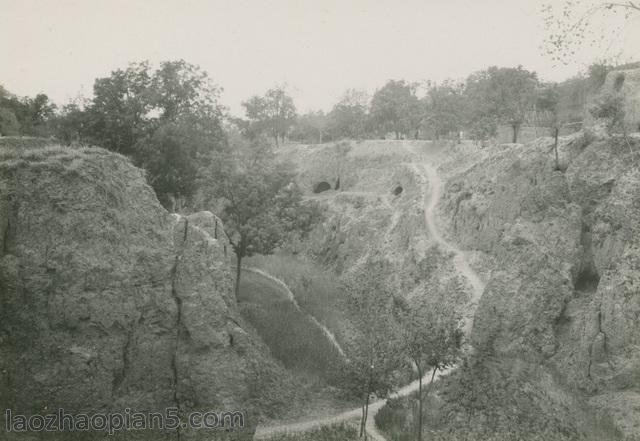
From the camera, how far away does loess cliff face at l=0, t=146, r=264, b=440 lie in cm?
1802

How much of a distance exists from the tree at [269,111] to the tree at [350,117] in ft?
30.6

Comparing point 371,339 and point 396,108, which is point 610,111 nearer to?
point 371,339

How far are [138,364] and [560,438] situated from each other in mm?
15735

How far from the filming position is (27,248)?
1844cm

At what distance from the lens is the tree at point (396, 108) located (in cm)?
6844

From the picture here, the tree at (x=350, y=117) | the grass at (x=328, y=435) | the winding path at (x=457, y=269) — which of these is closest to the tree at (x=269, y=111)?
the tree at (x=350, y=117)

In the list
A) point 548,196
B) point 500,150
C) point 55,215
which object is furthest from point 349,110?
point 55,215

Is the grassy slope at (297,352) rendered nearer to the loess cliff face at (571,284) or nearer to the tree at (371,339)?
the tree at (371,339)

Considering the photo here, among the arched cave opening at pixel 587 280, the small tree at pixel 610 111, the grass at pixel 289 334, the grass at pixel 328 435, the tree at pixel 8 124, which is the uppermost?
the small tree at pixel 610 111

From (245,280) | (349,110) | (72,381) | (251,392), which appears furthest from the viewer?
(349,110)

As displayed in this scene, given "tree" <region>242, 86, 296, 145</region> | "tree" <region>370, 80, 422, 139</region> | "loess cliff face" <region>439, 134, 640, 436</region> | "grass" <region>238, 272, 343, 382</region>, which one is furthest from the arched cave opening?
"tree" <region>242, 86, 296, 145</region>

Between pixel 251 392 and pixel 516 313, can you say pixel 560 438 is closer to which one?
pixel 516 313

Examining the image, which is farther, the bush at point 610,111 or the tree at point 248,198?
the tree at point 248,198

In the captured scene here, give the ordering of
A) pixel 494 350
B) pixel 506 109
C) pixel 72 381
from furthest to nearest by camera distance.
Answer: pixel 506 109 → pixel 494 350 → pixel 72 381
